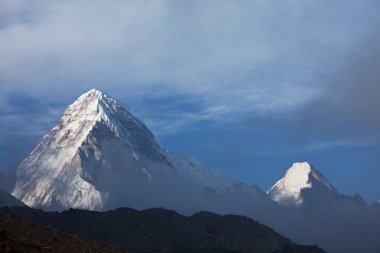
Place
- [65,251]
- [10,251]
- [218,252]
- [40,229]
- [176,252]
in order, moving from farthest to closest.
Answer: [176,252] → [218,252] → [40,229] → [65,251] → [10,251]

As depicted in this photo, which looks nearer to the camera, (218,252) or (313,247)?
(218,252)

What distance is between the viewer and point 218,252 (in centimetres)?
16638

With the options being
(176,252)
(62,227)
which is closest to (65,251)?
(176,252)

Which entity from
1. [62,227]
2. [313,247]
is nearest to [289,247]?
[313,247]

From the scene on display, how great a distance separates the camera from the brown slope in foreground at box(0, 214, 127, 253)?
52.3 metres

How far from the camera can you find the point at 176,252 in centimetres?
18625

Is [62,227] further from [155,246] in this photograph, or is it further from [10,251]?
[10,251]

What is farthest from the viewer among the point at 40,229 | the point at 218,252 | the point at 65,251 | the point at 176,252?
the point at 176,252

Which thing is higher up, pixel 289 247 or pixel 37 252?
pixel 289 247

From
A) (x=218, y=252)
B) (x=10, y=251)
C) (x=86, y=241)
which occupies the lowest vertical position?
(x=10, y=251)

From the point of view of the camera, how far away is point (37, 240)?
5534 centimetres

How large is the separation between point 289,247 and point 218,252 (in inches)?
1149

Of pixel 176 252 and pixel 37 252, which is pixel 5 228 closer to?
pixel 37 252

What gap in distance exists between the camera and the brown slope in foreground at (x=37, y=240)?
52281 millimetres
